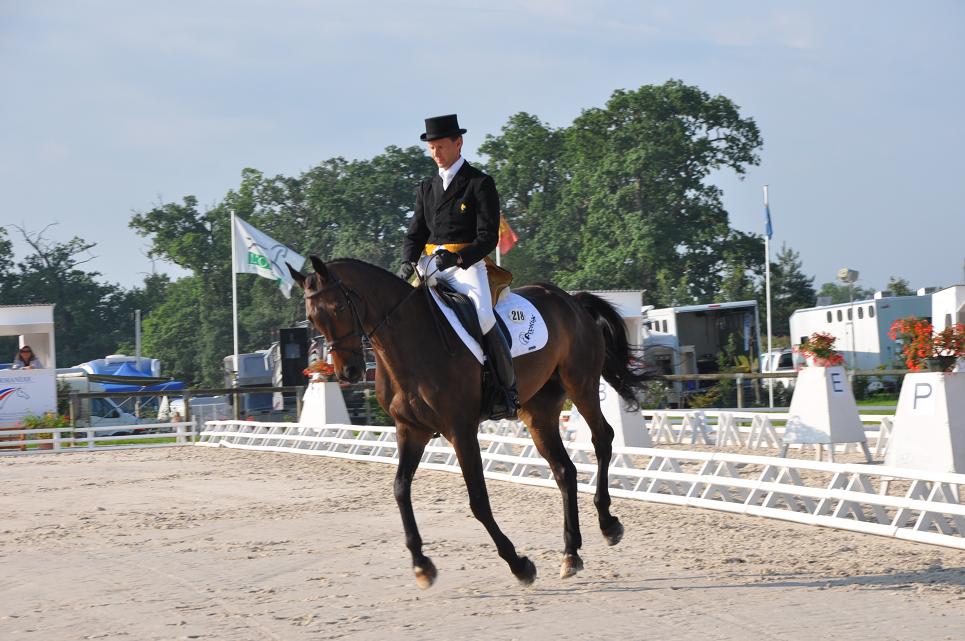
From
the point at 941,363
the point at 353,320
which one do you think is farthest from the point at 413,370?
the point at 941,363

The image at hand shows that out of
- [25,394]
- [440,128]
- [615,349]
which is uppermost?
[440,128]

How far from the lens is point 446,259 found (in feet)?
23.0

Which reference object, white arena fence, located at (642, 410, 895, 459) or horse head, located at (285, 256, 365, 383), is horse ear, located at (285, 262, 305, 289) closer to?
horse head, located at (285, 256, 365, 383)

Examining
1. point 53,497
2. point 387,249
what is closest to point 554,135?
point 387,249

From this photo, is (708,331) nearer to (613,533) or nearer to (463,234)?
(613,533)

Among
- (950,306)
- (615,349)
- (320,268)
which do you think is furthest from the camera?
(950,306)

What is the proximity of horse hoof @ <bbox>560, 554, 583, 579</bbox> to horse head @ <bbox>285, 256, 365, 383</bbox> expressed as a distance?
187cm

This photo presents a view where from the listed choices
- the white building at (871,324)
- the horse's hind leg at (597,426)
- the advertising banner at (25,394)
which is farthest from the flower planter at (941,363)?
the white building at (871,324)

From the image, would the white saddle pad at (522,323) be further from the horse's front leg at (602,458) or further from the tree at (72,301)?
the tree at (72,301)

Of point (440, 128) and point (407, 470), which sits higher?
point (440, 128)

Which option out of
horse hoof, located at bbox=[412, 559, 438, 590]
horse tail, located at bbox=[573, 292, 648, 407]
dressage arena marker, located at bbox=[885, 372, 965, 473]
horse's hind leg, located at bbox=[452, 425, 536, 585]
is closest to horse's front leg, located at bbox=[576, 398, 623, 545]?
horse tail, located at bbox=[573, 292, 648, 407]

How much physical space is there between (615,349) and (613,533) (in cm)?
181

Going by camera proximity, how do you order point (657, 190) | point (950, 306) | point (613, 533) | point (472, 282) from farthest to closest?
point (657, 190) < point (950, 306) < point (613, 533) < point (472, 282)

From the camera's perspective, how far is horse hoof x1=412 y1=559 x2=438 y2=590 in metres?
6.50
